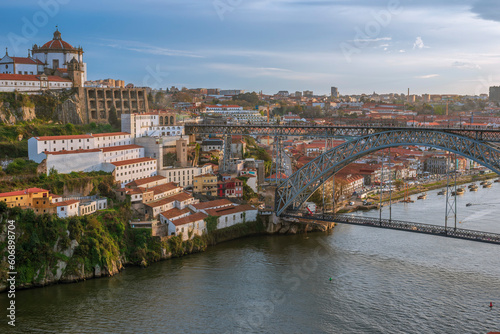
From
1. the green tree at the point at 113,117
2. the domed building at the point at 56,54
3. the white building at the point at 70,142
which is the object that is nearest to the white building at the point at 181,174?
the white building at the point at 70,142

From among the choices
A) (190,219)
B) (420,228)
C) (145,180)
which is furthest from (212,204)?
(420,228)

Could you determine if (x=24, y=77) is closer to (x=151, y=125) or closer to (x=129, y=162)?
(x=151, y=125)

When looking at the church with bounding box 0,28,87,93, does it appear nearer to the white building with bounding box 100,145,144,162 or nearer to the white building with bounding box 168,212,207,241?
the white building with bounding box 100,145,144,162

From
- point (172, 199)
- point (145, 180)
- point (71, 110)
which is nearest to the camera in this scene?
point (172, 199)

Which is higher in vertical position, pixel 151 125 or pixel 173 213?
pixel 151 125

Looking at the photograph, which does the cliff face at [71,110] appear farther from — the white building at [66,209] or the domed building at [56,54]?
the white building at [66,209]

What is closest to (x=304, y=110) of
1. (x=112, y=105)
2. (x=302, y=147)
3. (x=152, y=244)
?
(x=302, y=147)

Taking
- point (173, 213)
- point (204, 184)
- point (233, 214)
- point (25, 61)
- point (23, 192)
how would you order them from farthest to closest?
point (25, 61)
point (204, 184)
point (233, 214)
point (173, 213)
point (23, 192)
